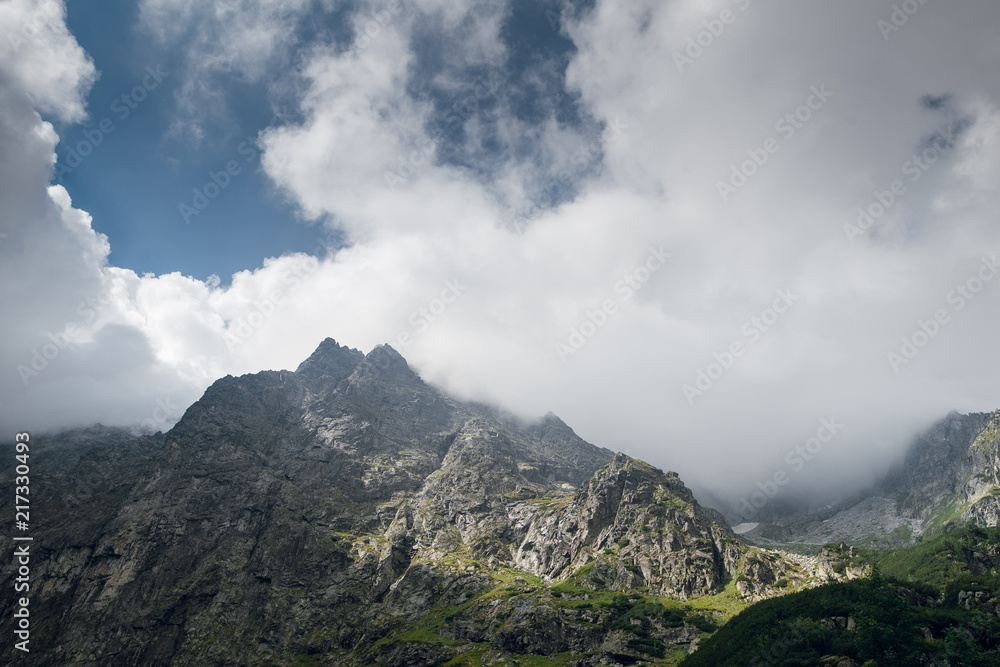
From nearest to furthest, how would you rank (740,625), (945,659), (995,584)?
(945,659) → (995,584) → (740,625)

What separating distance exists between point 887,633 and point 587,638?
330 feet

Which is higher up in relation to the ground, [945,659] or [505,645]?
[945,659]

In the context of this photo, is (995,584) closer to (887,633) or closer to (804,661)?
(887,633)

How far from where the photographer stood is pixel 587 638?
184375mm

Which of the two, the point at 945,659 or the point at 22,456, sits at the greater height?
the point at 22,456

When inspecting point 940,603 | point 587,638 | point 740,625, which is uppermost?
point 940,603

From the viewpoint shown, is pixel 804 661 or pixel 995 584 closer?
pixel 804 661

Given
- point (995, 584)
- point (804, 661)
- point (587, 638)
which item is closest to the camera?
point (804, 661)

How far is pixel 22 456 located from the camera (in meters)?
153

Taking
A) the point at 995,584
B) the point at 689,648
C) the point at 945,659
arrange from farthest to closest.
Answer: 1. the point at 689,648
2. the point at 995,584
3. the point at 945,659

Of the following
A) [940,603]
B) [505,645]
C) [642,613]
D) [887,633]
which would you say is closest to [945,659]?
[887,633]

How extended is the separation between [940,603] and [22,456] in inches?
10614

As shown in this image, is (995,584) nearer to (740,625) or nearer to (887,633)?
(887,633)

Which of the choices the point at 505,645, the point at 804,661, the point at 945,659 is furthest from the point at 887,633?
the point at 505,645
